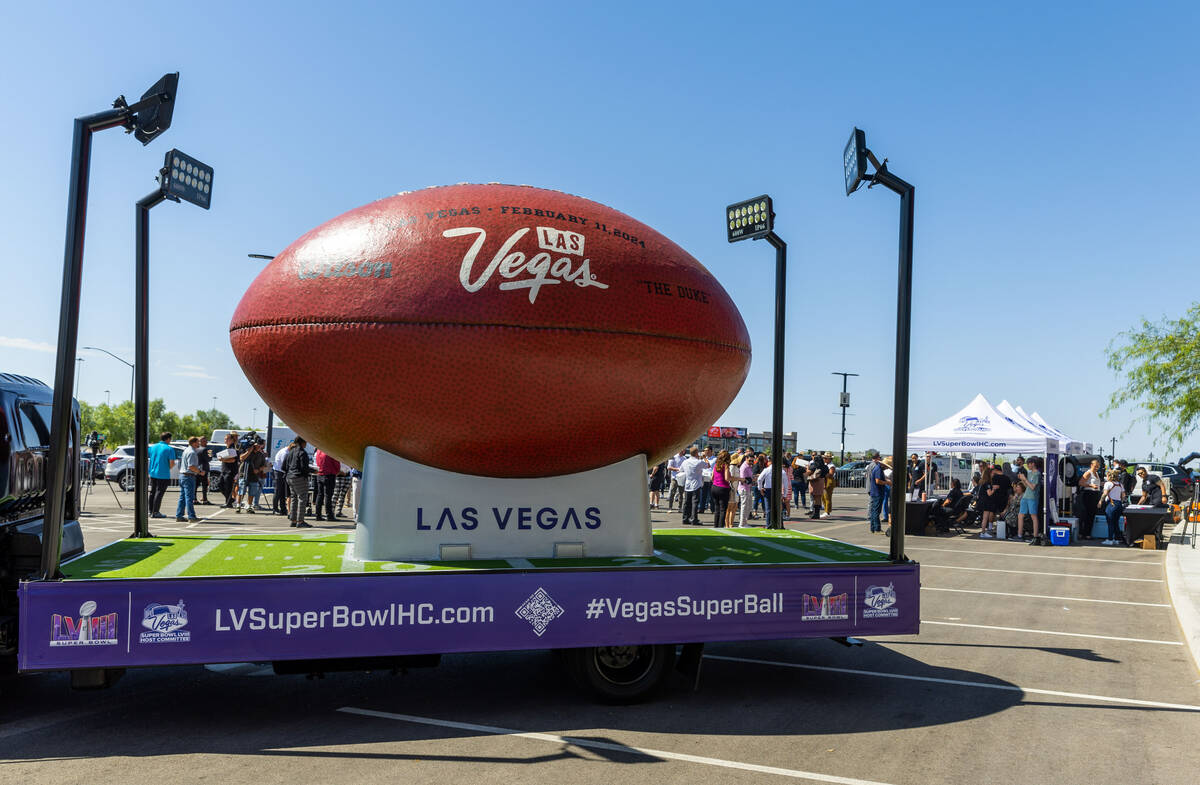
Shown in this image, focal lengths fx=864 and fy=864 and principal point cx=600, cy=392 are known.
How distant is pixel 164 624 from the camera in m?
4.76

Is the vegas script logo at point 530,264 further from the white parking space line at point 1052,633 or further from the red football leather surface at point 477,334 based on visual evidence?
the white parking space line at point 1052,633

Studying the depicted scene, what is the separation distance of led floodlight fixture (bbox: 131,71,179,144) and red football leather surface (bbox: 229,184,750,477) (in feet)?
3.72

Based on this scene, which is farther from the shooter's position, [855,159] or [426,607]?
[855,159]

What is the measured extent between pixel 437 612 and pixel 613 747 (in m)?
1.29

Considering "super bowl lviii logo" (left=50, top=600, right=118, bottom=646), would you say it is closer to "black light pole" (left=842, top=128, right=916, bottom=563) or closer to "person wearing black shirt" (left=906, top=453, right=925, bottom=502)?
"black light pole" (left=842, top=128, right=916, bottom=563)

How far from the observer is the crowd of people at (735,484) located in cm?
1683

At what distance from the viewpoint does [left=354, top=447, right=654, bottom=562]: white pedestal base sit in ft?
19.5

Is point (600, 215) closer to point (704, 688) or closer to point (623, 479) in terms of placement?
point (623, 479)

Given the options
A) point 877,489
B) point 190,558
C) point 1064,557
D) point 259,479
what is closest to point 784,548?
point 190,558

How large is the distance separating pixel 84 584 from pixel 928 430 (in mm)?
20654

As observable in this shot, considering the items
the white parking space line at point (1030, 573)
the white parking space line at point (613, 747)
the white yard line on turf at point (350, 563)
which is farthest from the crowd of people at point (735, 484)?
the white parking space line at point (613, 747)

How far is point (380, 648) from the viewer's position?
507 cm

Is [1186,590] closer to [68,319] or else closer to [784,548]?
[784,548]

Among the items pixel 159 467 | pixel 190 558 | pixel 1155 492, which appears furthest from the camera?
pixel 1155 492
